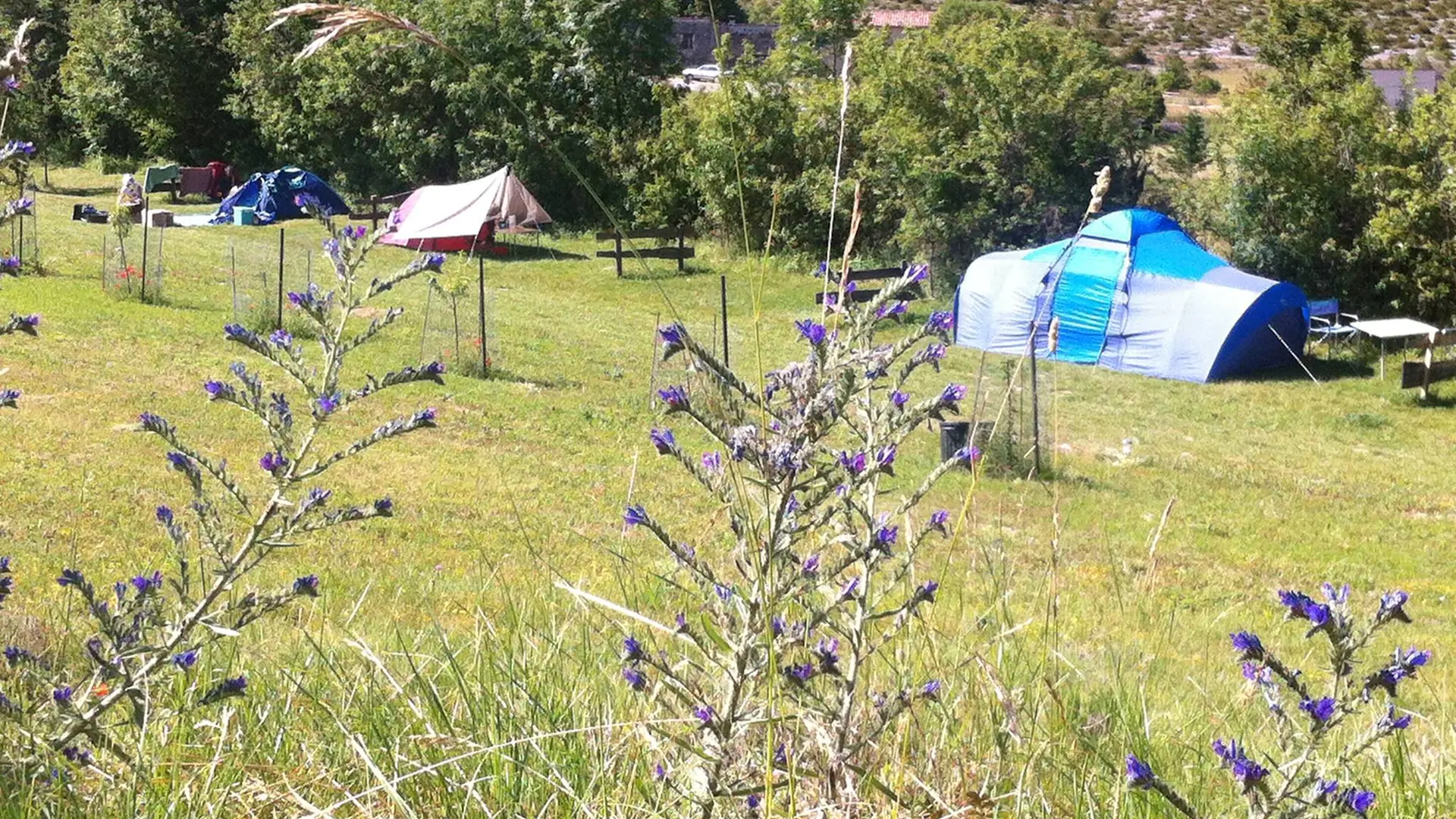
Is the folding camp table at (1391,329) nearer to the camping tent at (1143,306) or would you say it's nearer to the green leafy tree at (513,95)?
the camping tent at (1143,306)

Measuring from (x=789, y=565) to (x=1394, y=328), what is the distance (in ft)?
69.2

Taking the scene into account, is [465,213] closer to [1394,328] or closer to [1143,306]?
[1143,306]

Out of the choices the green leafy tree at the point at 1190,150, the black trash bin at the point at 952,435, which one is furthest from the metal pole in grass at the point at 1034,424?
the green leafy tree at the point at 1190,150

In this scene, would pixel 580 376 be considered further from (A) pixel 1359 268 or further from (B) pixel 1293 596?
(B) pixel 1293 596

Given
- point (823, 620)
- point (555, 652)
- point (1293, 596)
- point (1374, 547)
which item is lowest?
point (1374, 547)

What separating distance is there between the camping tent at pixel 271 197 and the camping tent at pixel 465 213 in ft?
13.7

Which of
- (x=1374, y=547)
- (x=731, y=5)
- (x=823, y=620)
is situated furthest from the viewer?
(x=731, y=5)

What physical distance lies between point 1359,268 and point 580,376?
1356 cm

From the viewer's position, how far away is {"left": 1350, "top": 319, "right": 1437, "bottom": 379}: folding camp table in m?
20.2

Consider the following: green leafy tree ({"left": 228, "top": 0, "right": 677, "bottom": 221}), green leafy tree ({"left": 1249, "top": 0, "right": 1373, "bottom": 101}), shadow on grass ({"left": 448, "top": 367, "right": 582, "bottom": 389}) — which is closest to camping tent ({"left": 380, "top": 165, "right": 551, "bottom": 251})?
green leafy tree ({"left": 228, "top": 0, "right": 677, "bottom": 221})

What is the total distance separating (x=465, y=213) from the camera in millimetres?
27719

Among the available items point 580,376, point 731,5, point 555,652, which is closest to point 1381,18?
point 731,5

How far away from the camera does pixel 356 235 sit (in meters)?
2.29

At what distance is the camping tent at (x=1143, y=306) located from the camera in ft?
68.1
